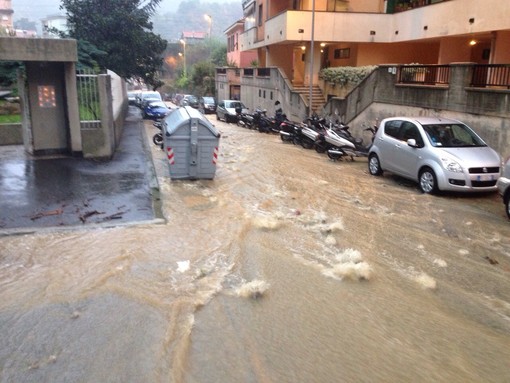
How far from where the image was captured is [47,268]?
6.41 m

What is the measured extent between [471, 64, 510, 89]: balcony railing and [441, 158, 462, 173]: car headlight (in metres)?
3.21

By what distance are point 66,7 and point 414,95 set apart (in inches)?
831

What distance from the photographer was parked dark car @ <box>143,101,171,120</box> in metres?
27.9

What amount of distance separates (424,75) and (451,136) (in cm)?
469

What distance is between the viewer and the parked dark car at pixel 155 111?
2786 centimetres

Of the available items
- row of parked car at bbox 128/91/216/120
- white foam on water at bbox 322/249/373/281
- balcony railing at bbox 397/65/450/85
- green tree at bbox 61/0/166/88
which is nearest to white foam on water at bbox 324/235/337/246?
white foam on water at bbox 322/249/373/281

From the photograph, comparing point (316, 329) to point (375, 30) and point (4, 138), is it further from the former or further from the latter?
point (375, 30)

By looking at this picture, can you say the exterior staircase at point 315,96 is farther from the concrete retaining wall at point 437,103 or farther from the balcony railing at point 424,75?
the balcony railing at point 424,75

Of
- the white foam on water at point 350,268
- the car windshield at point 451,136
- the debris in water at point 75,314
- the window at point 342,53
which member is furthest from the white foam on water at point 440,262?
the window at point 342,53

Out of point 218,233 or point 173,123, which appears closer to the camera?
point 218,233

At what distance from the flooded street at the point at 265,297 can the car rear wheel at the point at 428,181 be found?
0.79 m

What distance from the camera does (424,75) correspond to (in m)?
15.0

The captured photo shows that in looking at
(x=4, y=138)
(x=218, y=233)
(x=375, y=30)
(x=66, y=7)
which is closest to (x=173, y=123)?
(x=218, y=233)

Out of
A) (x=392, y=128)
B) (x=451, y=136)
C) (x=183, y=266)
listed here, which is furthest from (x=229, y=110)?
(x=183, y=266)
